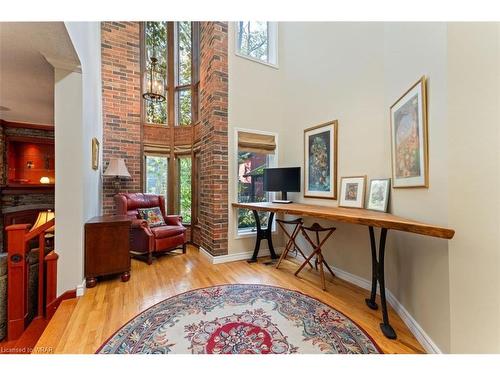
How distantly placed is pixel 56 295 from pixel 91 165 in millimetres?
1444

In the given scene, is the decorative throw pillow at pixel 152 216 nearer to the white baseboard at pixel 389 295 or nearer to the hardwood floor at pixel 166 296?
the hardwood floor at pixel 166 296

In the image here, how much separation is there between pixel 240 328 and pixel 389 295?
4.93 feet

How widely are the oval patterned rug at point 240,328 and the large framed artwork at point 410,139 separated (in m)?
1.26

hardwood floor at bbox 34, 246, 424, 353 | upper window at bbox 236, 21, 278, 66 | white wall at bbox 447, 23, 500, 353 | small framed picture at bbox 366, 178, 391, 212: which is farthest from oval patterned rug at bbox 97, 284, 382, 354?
upper window at bbox 236, 21, 278, 66

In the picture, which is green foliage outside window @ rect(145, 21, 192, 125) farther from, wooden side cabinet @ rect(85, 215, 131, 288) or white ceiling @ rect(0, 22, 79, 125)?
wooden side cabinet @ rect(85, 215, 131, 288)

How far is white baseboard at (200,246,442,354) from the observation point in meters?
1.45

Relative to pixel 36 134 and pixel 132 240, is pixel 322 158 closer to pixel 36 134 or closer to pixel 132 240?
pixel 132 240

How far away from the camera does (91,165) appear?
2635 mm

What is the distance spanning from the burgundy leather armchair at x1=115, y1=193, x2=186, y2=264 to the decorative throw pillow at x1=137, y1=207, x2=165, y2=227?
0.07 meters

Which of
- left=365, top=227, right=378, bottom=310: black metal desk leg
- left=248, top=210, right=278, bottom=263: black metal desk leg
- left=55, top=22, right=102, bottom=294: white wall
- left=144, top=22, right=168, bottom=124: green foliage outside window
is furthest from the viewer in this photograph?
left=144, top=22, right=168, bottom=124: green foliage outside window

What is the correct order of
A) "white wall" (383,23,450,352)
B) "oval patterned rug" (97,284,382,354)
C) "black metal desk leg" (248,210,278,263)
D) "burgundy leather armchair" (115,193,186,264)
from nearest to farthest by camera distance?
"white wall" (383,23,450,352), "oval patterned rug" (97,284,382,354), "burgundy leather armchair" (115,193,186,264), "black metal desk leg" (248,210,278,263)

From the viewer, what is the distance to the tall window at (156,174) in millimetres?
4320
